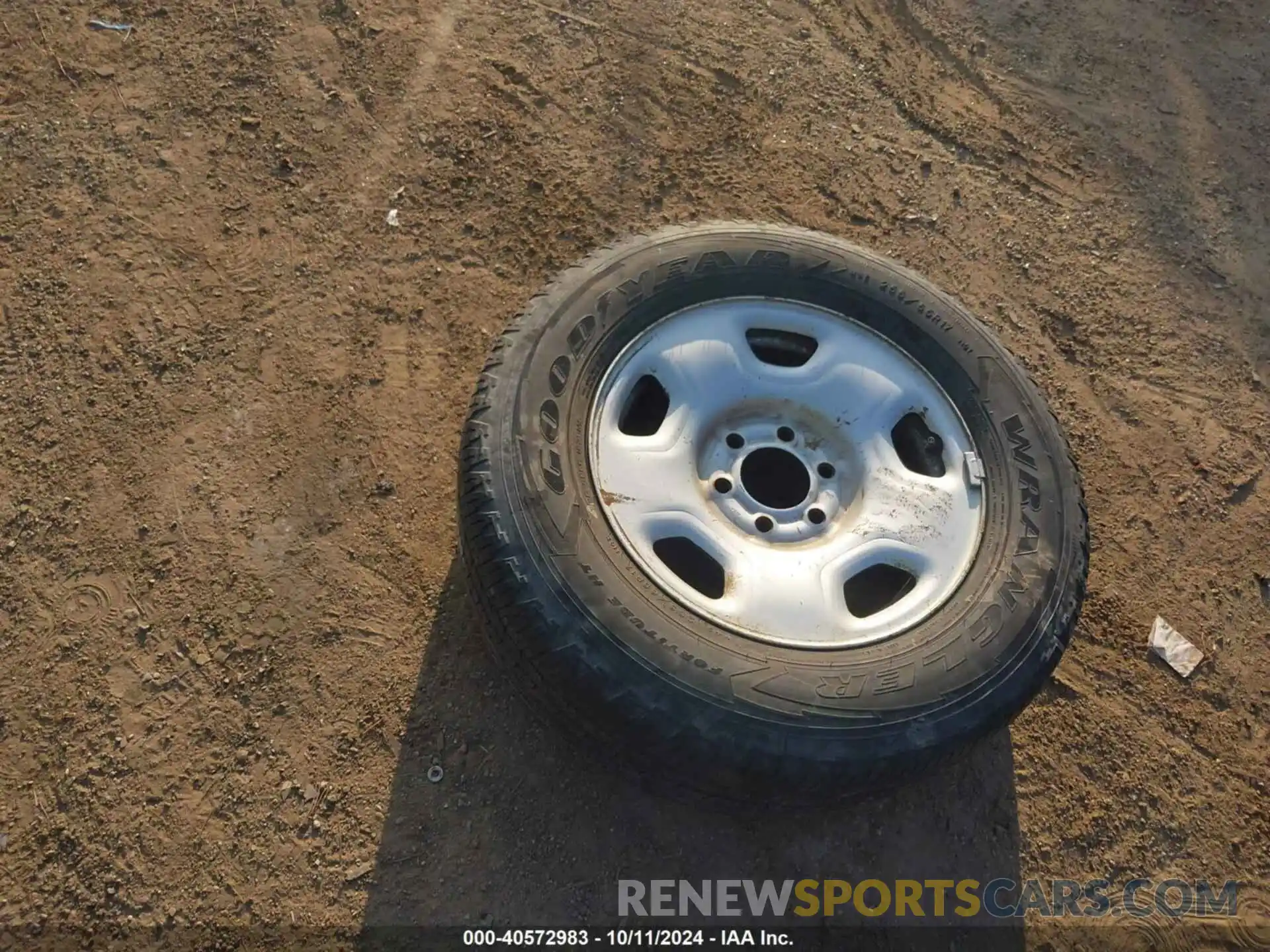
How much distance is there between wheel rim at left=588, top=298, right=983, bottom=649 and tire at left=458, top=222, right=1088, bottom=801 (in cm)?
5

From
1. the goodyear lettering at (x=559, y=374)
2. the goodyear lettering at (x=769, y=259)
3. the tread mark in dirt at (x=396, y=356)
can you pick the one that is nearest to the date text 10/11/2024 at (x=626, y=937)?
the goodyear lettering at (x=559, y=374)

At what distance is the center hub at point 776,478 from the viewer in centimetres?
315

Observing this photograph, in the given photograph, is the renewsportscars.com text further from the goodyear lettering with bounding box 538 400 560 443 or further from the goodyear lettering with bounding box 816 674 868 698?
the goodyear lettering with bounding box 538 400 560 443

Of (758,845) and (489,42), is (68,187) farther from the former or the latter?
(758,845)

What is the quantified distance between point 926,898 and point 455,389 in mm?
2686

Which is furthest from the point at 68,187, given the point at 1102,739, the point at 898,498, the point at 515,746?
the point at 1102,739

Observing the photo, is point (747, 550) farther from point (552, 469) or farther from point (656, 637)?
point (552, 469)

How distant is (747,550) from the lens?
9.51 ft

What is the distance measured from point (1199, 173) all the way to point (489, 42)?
3.86 meters

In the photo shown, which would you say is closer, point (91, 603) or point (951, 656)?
point (951, 656)

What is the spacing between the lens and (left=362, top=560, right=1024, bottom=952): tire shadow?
2.93 metres

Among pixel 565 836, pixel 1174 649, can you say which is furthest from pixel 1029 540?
pixel 565 836

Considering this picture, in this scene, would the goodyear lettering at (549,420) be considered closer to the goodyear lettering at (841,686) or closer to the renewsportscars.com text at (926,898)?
the goodyear lettering at (841,686)

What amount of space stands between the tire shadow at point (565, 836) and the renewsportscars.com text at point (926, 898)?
0.09 ft
